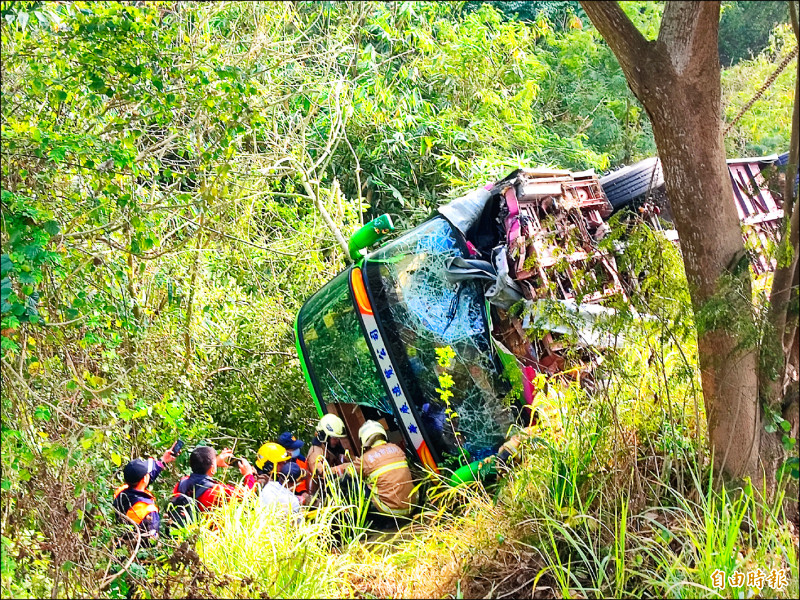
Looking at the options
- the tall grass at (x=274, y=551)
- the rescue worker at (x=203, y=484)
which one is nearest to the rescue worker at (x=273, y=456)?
the rescue worker at (x=203, y=484)

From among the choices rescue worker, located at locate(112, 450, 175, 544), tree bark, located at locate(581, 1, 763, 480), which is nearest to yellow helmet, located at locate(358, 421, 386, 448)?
rescue worker, located at locate(112, 450, 175, 544)

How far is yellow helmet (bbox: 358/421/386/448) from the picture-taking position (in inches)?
240

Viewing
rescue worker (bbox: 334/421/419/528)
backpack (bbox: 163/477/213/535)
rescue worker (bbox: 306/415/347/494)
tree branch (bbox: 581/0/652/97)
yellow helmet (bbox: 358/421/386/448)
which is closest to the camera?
tree branch (bbox: 581/0/652/97)

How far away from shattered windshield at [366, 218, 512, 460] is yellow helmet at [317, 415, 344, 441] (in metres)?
1.05

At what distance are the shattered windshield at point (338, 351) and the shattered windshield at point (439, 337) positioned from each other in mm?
334

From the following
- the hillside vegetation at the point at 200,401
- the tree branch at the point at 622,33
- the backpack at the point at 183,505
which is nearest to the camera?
the tree branch at the point at 622,33

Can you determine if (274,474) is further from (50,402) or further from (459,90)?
(459,90)

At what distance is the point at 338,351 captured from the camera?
21.3 feet

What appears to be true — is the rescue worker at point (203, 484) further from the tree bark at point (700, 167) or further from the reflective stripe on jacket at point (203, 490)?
the tree bark at point (700, 167)

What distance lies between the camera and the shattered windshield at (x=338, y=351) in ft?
20.3

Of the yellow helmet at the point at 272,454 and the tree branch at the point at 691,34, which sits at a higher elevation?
the tree branch at the point at 691,34

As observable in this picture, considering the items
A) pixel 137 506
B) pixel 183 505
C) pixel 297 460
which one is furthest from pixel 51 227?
pixel 297 460

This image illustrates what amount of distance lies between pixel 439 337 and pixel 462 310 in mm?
267

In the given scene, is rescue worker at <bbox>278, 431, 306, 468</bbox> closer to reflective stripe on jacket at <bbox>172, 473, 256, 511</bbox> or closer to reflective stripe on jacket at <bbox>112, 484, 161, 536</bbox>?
reflective stripe on jacket at <bbox>172, 473, 256, 511</bbox>
